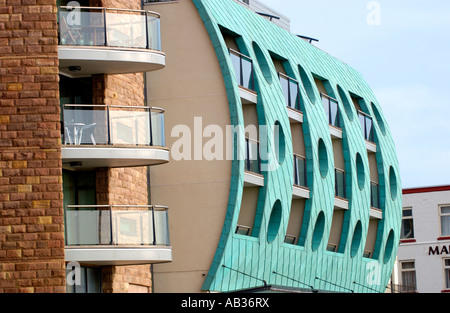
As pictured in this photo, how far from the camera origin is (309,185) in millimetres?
41469

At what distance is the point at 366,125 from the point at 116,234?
24.5 metres

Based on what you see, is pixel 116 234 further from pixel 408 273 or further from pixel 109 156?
pixel 408 273

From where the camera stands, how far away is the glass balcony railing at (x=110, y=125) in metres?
27.9

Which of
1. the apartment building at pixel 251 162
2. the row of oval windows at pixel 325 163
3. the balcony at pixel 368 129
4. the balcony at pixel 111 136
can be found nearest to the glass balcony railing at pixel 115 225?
the balcony at pixel 111 136

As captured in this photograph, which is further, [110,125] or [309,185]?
[309,185]

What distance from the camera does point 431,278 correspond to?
66.9 metres

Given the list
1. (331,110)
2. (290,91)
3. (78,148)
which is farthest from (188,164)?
(331,110)

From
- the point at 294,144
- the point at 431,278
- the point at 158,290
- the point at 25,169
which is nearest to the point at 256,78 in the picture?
the point at 294,144

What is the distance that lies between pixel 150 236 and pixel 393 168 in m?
25.3

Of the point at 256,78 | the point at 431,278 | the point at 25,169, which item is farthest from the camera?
the point at 431,278

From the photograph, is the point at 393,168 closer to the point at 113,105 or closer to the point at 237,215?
Answer: the point at 237,215

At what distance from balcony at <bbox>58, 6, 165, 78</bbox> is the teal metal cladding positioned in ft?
17.5

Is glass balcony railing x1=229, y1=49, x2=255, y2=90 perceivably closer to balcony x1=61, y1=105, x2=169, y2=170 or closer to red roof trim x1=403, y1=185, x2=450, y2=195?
balcony x1=61, y1=105, x2=169, y2=170

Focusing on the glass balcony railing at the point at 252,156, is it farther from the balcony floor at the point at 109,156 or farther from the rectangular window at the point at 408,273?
the rectangular window at the point at 408,273
